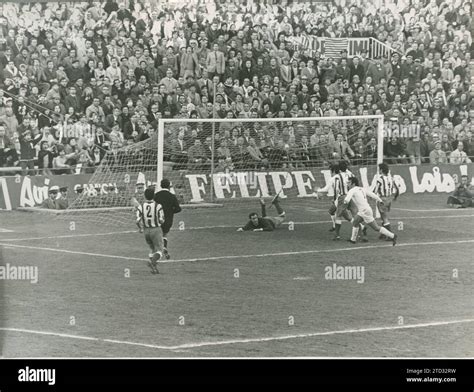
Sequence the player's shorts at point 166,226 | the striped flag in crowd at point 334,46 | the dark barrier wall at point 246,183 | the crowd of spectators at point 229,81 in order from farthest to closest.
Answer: the striped flag in crowd at point 334,46, the crowd of spectators at point 229,81, the dark barrier wall at point 246,183, the player's shorts at point 166,226

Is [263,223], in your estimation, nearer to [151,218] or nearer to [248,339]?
[151,218]

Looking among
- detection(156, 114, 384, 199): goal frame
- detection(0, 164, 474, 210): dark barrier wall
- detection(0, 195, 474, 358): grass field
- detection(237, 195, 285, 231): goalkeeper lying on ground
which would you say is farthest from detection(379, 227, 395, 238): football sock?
detection(0, 164, 474, 210): dark barrier wall

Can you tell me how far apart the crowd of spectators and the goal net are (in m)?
0.05

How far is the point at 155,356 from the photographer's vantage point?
1156 cm

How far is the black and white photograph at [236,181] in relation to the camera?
13086 millimetres

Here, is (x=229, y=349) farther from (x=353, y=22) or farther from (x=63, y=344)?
(x=353, y=22)

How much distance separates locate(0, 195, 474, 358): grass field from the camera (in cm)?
1223

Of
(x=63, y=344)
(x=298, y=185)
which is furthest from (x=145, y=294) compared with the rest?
(x=298, y=185)

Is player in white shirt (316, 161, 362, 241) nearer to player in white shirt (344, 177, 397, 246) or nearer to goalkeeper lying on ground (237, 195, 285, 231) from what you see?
player in white shirt (344, 177, 397, 246)

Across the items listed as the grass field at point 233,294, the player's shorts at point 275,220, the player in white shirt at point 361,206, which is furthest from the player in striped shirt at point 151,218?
the player's shorts at point 275,220

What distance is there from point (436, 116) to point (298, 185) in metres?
4.84

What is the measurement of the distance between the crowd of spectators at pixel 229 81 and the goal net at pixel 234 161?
49 millimetres

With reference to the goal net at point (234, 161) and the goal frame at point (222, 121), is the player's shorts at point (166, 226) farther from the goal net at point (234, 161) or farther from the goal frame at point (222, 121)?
the goal net at point (234, 161)

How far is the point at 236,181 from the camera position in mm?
23281
